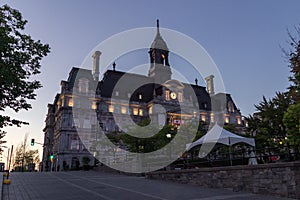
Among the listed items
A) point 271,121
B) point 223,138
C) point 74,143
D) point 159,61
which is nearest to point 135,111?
point 74,143

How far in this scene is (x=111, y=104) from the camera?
215 feet

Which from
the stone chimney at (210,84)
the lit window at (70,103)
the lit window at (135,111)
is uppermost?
the stone chimney at (210,84)

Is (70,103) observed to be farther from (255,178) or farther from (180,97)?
(255,178)

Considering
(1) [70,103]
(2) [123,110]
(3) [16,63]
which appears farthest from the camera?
(2) [123,110]

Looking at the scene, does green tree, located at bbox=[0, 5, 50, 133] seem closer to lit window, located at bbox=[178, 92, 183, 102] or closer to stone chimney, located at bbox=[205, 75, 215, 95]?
lit window, located at bbox=[178, 92, 183, 102]

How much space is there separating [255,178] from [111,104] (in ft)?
176

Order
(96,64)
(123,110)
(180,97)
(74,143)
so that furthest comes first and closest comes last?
1. (96,64)
2. (180,97)
3. (123,110)
4. (74,143)

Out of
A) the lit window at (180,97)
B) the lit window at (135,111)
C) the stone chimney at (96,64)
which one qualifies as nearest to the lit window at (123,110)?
the lit window at (135,111)

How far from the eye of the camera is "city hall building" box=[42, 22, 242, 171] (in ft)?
200

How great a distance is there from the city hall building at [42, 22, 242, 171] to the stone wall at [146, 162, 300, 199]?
38005 mm

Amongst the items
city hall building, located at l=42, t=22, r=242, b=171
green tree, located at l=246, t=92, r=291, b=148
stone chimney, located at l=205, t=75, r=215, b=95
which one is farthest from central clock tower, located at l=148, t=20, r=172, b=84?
green tree, located at l=246, t=92, r=291, b=148

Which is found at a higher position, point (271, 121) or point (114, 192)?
point (271, 121)

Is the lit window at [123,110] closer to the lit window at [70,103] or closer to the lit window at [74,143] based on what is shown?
the lit window at [70,103]

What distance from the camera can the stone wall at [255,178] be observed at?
12.2 m
